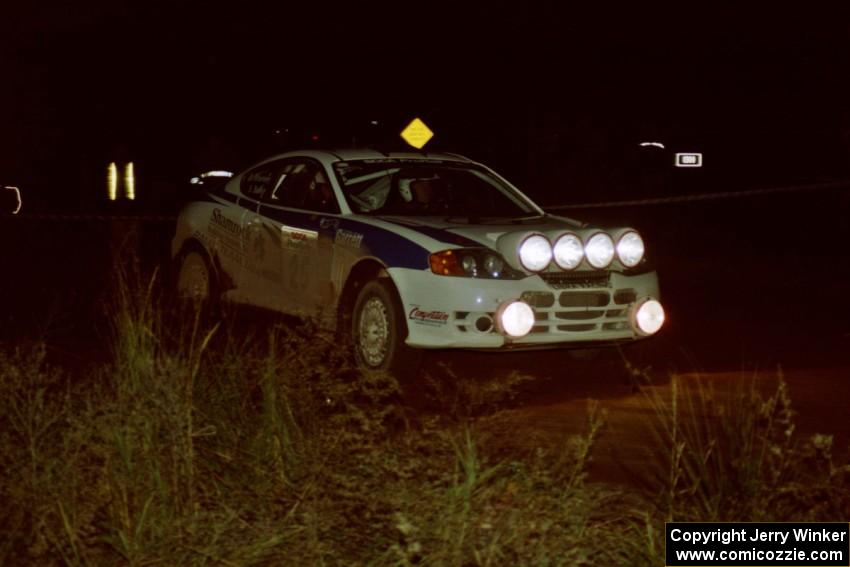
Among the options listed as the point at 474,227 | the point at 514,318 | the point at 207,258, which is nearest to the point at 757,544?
the point at 514,318

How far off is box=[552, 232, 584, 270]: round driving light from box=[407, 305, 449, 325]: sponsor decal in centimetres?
76

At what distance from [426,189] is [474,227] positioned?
1.21m

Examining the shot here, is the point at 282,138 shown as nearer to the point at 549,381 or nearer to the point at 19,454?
the point at 549,381

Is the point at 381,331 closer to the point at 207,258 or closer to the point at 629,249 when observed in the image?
the point at 629,249

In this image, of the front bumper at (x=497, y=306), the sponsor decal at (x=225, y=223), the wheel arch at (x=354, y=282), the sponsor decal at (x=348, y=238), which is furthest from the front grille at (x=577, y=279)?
the sponsor decal at (x=225, y=223)

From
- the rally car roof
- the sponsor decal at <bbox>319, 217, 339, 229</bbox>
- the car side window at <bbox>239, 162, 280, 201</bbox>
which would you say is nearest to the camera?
the sponsor decal at <bbox>319, 217, 339, 229</bbox>

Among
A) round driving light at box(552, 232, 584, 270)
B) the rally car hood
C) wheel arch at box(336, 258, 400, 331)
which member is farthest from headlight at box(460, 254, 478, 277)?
wheel arch at box(336, 258, 400, 331)

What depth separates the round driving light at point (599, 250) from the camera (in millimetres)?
8508

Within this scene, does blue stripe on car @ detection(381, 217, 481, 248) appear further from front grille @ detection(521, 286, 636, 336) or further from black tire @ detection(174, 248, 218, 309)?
black tire @ detection(174, 248, 218, 309)

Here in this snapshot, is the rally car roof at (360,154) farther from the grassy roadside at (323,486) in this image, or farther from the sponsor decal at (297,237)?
the grassy roadside at (323,486)

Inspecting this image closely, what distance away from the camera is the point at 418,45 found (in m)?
40.5

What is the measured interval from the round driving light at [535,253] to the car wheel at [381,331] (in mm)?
849

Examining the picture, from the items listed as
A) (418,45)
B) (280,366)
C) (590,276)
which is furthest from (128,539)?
(418,45)

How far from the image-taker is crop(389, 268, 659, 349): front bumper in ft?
27.1
